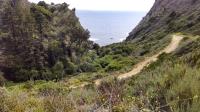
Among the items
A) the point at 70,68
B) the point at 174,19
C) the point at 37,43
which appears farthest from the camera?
the point at 174,19

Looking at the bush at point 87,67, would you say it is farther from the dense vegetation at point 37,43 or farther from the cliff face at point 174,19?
the cliff face at point 174,19

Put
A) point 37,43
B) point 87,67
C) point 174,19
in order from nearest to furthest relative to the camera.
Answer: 1. point 87,67
2. point 37,43
3. point 174,19

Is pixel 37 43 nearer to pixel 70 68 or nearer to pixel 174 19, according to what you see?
pixel 70 68

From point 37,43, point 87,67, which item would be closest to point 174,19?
point 87,67

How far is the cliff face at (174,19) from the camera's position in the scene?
55294 mm

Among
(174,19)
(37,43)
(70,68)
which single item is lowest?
(70,68)

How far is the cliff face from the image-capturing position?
5529cm

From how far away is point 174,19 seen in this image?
67750 millimetres

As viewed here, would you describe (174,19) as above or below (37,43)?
above

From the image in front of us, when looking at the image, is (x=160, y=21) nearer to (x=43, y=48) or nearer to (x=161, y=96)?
(x=43, y=48)

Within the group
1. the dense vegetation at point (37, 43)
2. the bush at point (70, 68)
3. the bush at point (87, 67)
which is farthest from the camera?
the bush at point (70, 68)

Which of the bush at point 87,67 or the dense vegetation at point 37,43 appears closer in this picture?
the dense vegetation at point 37,43

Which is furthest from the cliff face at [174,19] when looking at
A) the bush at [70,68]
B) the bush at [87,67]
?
the bush at [70,68]

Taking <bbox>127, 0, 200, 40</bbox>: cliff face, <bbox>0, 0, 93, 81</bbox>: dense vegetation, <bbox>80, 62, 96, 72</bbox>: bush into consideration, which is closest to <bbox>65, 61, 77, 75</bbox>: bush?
<bbox>0, 0, 93, 81</bbox>: dense vegetation
